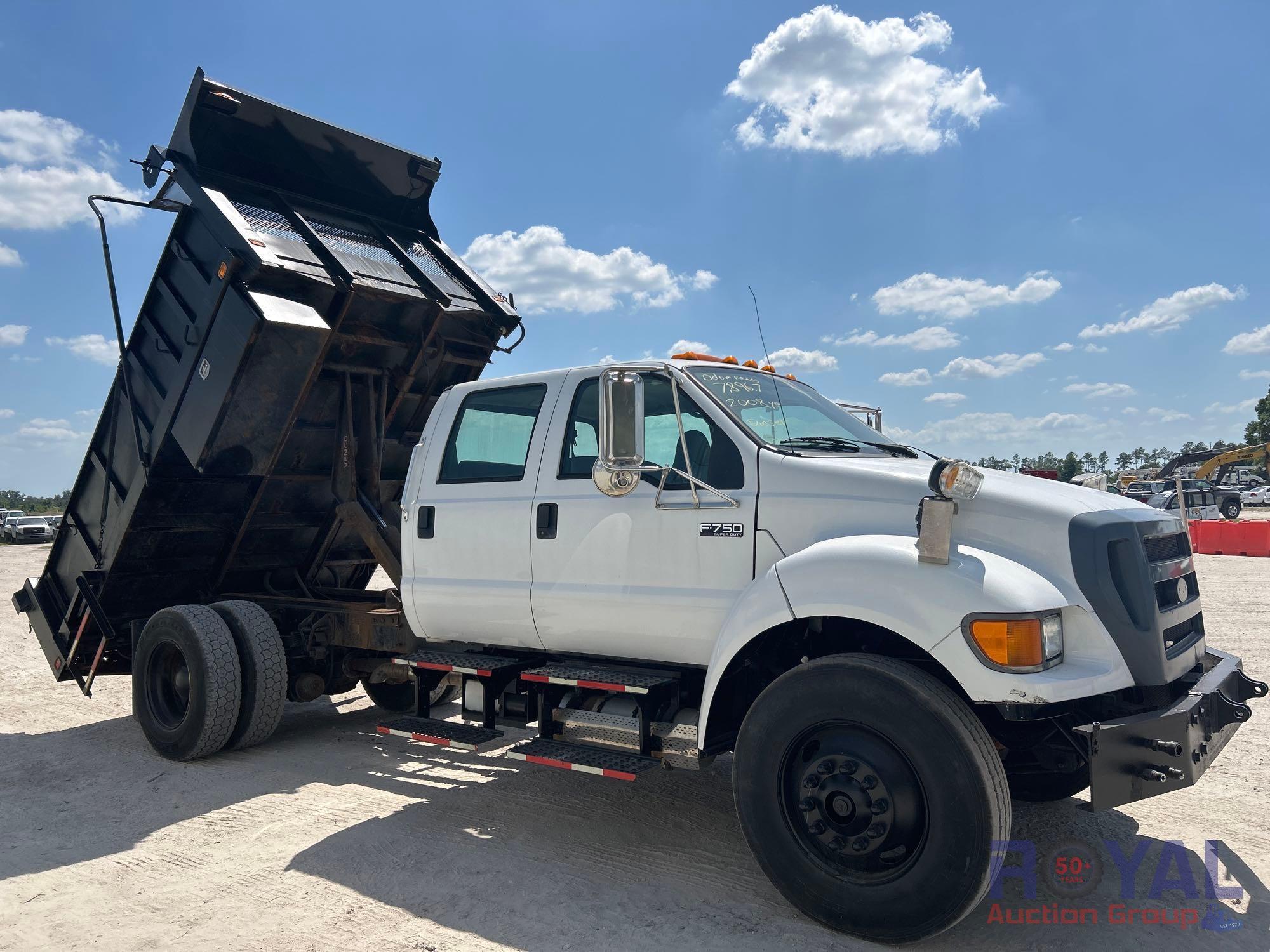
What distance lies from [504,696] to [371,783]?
4.59 feet

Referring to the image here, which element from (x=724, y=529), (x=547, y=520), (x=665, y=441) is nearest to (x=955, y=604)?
(x=724, y=529)

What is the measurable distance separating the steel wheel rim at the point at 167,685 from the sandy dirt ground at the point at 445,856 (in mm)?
324

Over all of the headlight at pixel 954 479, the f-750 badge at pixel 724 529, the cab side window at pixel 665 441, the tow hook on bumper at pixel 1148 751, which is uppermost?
the cab side window at pixel 665 441

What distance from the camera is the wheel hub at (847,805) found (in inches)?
138

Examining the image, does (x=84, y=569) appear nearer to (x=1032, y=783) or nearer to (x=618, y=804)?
(x=618, y=804)

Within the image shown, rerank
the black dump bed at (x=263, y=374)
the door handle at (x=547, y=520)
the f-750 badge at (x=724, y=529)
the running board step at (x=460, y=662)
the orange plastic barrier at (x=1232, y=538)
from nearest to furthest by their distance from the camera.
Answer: the f-750 badge at (x=724, y=529) → the door handle at (x=547, y=520) → the running board step at (x=460, y=662) → the black dump bed at (x=263, y=374) → the orange plastic barrier at (x=1232, y=538)

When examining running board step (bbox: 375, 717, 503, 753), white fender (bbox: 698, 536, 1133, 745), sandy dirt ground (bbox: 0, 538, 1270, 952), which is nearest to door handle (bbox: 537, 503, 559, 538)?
running board step (bbox: 375, 717, 503, 753)

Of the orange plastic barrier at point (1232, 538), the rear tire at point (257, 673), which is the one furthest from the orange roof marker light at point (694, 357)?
the orange plastic barrier at point (1232, 538)

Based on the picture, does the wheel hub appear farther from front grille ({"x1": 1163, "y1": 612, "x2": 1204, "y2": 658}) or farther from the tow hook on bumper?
front grille ({"x1": 1163, "y1": 612, "x2": 1204, "y2": 658})

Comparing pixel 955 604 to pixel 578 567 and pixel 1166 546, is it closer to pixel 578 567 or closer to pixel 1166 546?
pixel 1166 546

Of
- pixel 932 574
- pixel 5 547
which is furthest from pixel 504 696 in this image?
pixel 5 547

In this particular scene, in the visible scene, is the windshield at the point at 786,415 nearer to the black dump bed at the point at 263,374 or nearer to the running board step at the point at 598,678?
the running board step at the point at 598,678

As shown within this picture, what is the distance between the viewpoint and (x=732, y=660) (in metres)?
4.13

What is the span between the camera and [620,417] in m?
4.04
